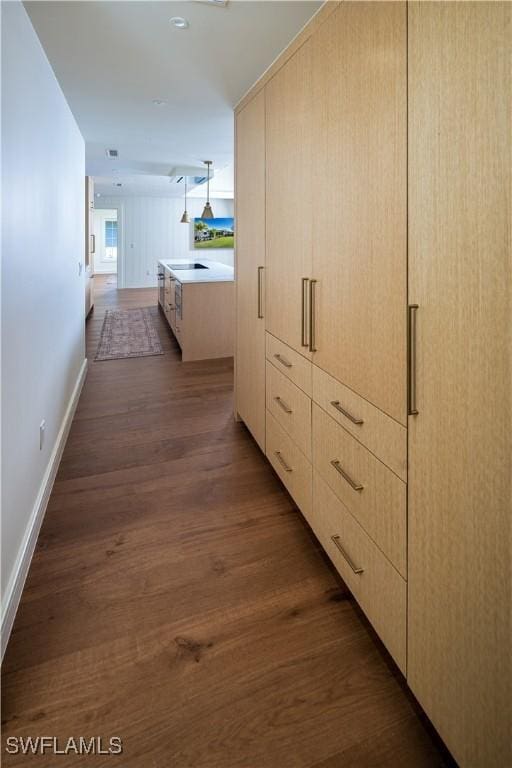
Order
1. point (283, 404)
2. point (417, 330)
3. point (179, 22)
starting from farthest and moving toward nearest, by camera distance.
Answer: point (283, 404)
point (179, 22)
point (417, 330)

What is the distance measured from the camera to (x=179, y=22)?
6.94 ft

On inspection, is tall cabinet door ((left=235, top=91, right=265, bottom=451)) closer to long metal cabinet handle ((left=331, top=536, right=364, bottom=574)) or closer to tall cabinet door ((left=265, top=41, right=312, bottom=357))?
tall cabinet door ((left=265, top=41, right=312, bottom=357))

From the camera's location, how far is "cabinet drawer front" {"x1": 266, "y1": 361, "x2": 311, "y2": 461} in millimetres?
2143

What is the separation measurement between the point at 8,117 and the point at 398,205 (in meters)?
1.44

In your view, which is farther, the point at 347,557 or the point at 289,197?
the point at 289,197

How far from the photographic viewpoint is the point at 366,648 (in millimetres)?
1598

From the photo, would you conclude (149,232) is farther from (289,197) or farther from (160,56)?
(289,197)

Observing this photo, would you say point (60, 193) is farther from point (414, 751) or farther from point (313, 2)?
point (414, 751)

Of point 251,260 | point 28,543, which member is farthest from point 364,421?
point 251,260

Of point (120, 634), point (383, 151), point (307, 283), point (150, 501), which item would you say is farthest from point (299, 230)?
point (120, 634)

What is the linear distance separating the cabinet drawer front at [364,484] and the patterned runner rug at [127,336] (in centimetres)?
427

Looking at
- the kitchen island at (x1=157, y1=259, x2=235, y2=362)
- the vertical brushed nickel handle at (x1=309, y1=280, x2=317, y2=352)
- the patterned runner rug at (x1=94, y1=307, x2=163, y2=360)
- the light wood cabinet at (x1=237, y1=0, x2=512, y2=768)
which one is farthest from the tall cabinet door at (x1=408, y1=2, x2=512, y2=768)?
the patterned runner rug at (x1=94, y1=307, x2=163, y2=360)

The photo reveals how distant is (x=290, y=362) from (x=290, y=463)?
0.52 metres

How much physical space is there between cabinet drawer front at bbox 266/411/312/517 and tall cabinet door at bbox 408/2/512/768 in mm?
900
